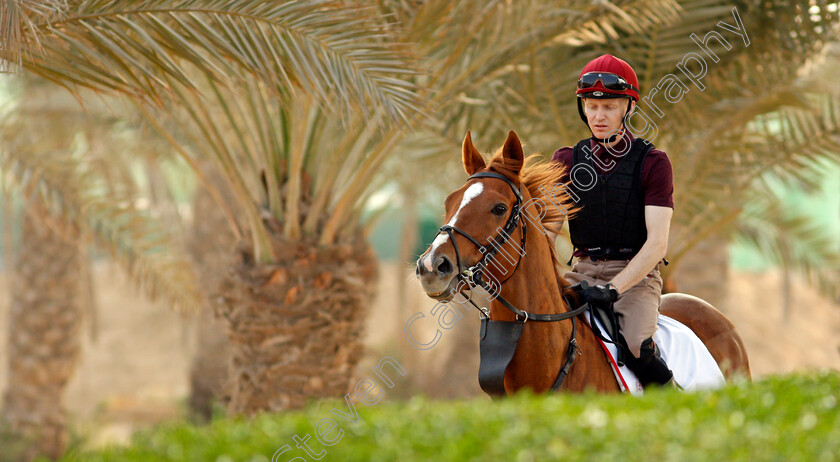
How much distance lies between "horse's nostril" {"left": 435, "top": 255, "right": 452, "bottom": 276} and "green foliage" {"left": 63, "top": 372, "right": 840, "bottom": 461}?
0.50 meters

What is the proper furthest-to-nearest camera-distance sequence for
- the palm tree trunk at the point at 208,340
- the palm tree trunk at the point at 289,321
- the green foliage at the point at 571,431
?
the palm tree trunk at the point at 208,340 → the palm tree trunk at the point at 289,321 → the green foliage at the point at 571,431

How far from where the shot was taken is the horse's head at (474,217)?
2.93 meters

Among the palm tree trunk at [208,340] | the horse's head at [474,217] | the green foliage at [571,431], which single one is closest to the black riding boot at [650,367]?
the green foliage at [571,431]

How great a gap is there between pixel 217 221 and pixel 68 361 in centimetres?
275

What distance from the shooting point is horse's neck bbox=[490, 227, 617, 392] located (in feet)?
10.8

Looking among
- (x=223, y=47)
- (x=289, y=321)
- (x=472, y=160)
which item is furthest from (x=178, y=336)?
(x=472, y=160)

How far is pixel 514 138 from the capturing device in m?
3.30

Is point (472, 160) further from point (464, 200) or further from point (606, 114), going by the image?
point (606, 114)

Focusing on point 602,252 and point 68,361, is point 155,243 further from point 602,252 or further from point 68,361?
point 602,252

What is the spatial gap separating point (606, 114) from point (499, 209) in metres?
0.89

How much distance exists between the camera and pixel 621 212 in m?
3.59

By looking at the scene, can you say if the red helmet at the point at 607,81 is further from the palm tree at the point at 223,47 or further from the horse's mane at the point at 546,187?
→ the palm tree at the point at 223,47

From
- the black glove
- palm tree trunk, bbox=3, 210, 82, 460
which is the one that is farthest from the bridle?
palm tree trunk, bbox=3, 210, 82, 460

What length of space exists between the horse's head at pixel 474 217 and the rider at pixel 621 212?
49cm
